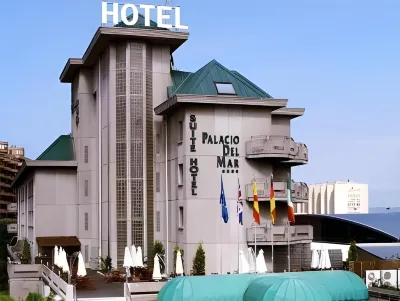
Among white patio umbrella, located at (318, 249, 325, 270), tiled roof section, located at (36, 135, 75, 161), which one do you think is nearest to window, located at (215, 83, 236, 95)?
white patio umbrella, located at (318, 249, 325, 270)

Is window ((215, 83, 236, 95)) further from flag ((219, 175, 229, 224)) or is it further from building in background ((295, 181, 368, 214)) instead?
building in background ((295, 181, 368, 214))

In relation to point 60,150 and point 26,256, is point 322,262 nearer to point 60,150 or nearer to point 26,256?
point 26,256

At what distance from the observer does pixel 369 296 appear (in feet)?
139

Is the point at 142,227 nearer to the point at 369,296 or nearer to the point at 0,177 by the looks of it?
the point at 369,296

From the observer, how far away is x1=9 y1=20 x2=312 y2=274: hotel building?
5016 cm

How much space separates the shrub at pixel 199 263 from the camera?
47969 millimetres

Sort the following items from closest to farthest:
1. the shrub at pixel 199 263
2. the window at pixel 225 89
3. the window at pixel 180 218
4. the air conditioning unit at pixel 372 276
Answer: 1. the air conditioning unit at pixel 372 276
2. the shrub at pixel 199 263
3. the window at pixel 180 218
4. the window at pixel 225 89

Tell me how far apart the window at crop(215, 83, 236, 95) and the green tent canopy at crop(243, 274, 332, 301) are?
22761mm

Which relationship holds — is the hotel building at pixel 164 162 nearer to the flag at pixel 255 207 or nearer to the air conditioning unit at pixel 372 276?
the flag at pixel 255 207

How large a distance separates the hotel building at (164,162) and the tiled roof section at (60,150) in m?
1.78

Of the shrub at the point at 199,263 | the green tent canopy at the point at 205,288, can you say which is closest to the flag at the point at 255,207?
the shrub at the point at 199,263

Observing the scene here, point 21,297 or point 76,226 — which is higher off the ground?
point 76,226

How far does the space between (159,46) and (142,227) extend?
1415 cm

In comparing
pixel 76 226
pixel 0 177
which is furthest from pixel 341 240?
pixel 0 177
